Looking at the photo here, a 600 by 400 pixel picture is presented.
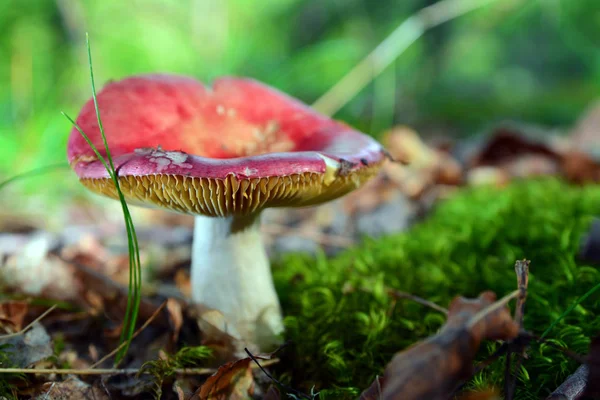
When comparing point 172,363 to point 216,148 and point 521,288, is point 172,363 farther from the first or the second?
point 521,288

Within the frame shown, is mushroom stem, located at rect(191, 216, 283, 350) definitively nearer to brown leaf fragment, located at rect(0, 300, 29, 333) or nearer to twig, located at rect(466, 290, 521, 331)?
brown leaf fragment, located at rect(0, 300, 29, 333)

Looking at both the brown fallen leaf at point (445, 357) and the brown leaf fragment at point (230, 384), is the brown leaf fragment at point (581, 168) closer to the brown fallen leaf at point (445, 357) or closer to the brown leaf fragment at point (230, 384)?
the brown fallen leaf at point (445, 357)

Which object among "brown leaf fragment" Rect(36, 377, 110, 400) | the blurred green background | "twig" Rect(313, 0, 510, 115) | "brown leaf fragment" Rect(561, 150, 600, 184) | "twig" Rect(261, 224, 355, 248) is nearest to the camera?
"brown leaf fragment" Rect(36, 377, 110, 400)

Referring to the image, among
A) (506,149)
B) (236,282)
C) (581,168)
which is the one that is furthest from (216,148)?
(506,149)

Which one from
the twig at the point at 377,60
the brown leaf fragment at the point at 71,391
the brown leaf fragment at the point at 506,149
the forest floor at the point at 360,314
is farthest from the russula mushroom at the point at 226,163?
the brown leaf fragment at the point at 506,149

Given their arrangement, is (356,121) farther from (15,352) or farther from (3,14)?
(3,14)

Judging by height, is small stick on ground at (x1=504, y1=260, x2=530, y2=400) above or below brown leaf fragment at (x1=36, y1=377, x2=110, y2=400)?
above

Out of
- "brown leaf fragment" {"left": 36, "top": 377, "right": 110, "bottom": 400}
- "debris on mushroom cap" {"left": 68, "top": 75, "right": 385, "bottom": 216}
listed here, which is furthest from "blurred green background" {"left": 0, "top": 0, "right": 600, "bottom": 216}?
"brown leaf fragment" {"left": 36, "top": 377, "right": 110, "bottom": 400}
